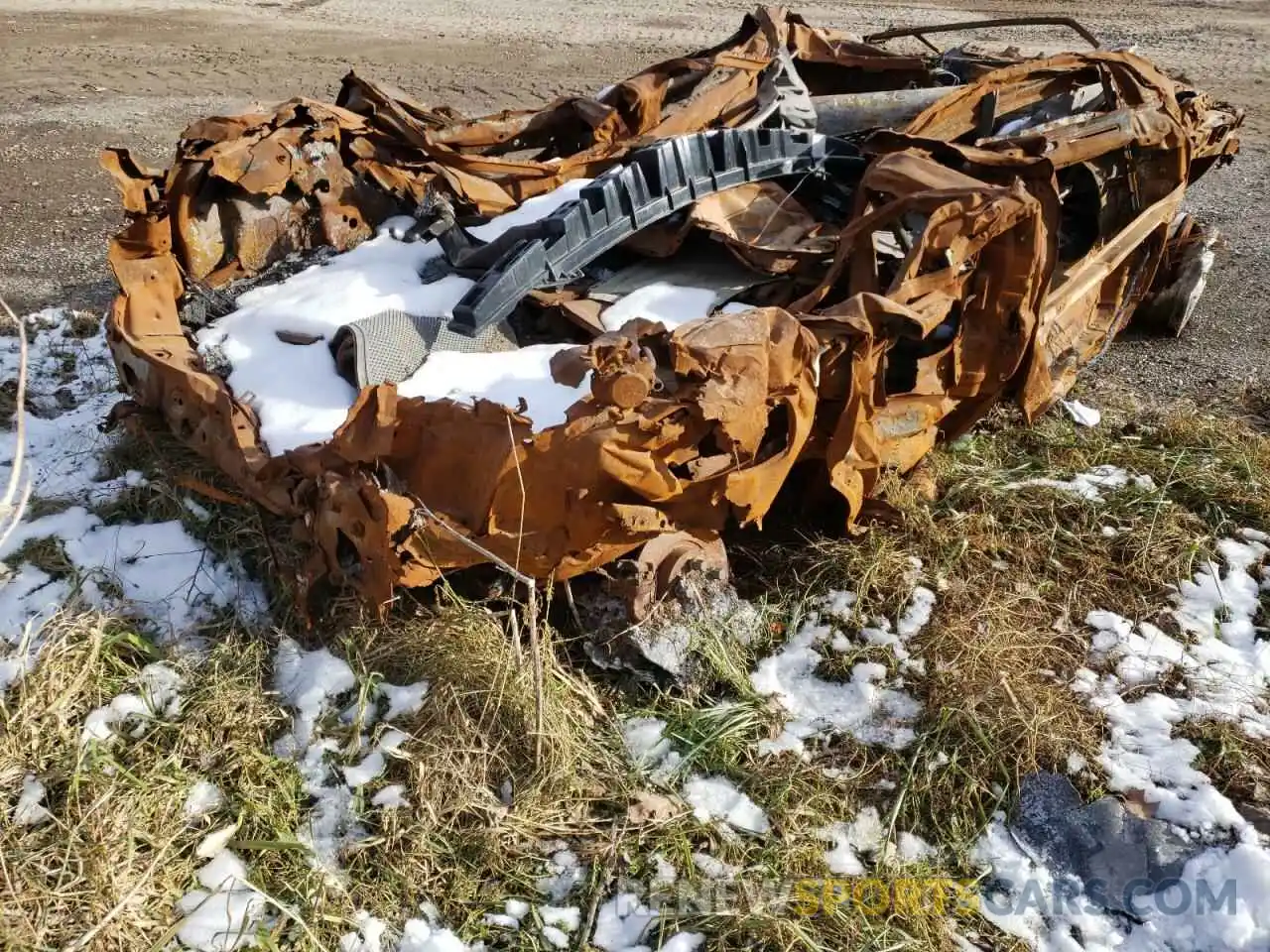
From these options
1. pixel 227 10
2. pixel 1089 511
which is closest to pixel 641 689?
pixel 1089 511

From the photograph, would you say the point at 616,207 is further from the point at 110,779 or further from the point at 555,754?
the point at 110,779

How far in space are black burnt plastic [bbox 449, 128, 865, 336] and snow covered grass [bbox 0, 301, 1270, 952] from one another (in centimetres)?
102

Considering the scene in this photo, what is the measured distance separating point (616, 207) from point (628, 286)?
297 mm

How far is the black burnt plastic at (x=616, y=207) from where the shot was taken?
131 inches

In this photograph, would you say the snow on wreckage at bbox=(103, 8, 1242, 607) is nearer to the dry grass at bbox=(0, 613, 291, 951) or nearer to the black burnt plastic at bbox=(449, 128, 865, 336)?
the black burnt plastic at bbox=(449, 128, 865, 336)

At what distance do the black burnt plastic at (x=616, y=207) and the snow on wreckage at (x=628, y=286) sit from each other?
0.03ft

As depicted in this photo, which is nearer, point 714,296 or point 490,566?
point 490,566

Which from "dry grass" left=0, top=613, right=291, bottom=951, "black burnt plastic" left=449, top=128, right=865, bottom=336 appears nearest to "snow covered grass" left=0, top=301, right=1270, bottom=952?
"dry grass" left=0, top=613, right=291, bottom=951

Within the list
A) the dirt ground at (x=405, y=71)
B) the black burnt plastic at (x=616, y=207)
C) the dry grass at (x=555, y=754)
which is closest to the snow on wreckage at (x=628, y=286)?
the black burnt plastic at (x=616, y=207)

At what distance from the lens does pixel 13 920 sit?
2262mm

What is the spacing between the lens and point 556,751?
2650 mm

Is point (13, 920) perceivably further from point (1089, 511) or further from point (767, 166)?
point (1089, 511)

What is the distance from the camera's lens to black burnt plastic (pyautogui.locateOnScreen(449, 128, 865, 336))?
332cm

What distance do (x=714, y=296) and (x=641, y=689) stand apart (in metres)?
1.39
